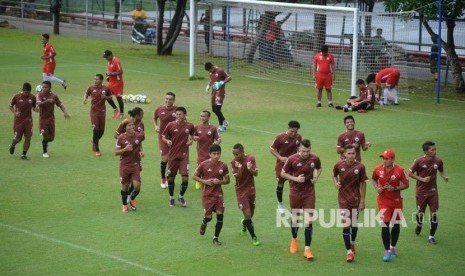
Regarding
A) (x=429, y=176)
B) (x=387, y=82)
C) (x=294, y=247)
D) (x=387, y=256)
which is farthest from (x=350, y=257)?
(x=387, y=82)

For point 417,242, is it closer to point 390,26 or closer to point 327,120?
point 327,120

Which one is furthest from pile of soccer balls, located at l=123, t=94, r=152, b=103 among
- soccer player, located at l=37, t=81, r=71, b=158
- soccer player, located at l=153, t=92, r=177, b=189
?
soccer player, located at l=153, t=92, r=177, b=189

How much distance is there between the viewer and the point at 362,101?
104 ft

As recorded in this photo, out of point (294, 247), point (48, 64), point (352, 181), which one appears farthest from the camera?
point (48, 64)

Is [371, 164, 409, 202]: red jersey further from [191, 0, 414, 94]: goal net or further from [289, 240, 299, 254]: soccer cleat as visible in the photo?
[191, 0, 414, 94]: goal net

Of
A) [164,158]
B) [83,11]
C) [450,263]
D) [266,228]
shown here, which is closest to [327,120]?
[164,158]

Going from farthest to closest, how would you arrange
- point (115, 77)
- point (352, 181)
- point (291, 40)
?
point (291, 40), point (115, 77), point (352, 181)

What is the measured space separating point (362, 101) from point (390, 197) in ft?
50.8

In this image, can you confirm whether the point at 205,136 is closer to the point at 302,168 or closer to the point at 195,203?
the point at 195,203

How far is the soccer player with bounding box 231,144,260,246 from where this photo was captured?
17.1 meters

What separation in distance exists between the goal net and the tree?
1.84 ft

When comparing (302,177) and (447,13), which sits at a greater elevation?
(447,13)

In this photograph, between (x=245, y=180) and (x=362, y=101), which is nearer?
(x=245, y=180)

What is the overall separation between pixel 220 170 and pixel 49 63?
18.9 meters
